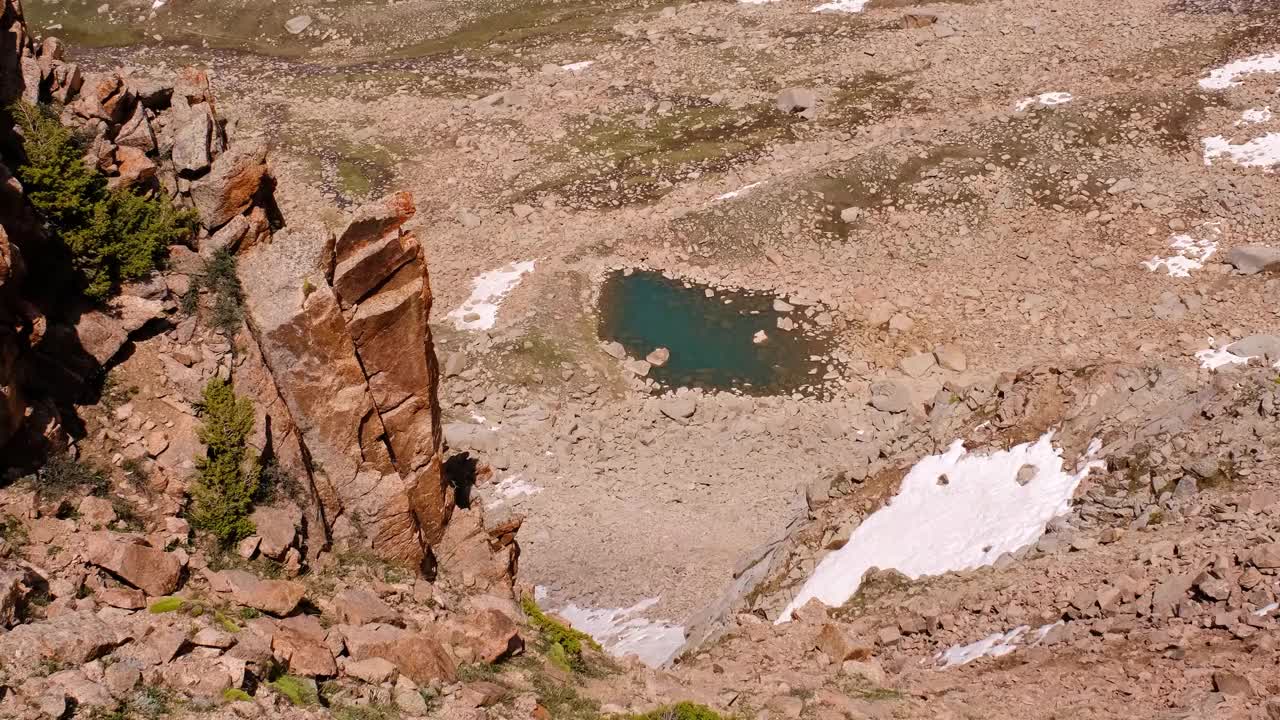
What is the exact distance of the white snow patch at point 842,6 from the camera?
2477 inches

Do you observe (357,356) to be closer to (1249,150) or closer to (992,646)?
(992,646)

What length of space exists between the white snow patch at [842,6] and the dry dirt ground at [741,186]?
78cm

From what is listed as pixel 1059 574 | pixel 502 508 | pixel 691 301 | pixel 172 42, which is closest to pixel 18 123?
pixel 502 508

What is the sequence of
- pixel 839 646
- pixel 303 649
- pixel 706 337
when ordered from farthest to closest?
pixel 706 337
pixel 839 646
pixel 303 649

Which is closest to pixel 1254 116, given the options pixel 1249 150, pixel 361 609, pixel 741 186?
pixel 1249 150

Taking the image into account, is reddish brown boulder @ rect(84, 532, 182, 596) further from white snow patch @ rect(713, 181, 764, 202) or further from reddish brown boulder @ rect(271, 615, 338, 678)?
white snow patch @ rect(713, 181, 764, 202)

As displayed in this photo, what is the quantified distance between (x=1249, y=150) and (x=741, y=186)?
2268 cm

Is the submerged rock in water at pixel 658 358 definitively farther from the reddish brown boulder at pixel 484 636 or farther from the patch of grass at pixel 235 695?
the patch of grass at pixel 235 695

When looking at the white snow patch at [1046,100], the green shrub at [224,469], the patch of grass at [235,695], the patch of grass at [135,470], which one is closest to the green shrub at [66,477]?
the patch of grass at [135,470]

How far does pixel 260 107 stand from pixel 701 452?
37662 mm

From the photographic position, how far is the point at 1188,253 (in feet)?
141

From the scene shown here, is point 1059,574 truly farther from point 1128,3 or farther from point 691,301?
point 1128,3

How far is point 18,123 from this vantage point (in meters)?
18.5

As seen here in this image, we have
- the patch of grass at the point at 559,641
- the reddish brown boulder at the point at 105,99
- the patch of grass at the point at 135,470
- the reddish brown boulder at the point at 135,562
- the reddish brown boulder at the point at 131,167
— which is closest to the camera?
the reddish brown boulder at the point at 135,562
